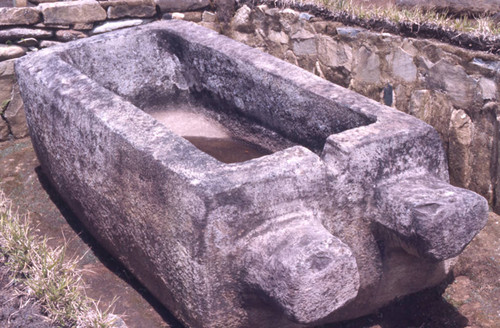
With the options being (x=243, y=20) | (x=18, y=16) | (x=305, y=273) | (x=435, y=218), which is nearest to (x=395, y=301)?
(x=435, y=218)

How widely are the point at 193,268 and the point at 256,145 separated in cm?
143

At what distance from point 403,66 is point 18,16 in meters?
2.65

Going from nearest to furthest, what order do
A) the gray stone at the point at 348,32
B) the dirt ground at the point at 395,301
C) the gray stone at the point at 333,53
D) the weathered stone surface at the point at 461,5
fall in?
1. the dirt ground at the point at 395,301
2. the weathered stone surface at the point at 461,5
3. the gray stone at the point at 348,32
4. the gray stone at the point at 333,53

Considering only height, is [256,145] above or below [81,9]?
below

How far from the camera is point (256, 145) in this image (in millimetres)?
3602

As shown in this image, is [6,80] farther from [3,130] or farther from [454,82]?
[454,82]

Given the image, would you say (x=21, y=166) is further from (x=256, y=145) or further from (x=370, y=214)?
(x=370, y=214)

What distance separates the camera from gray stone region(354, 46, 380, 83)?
3.85 metres

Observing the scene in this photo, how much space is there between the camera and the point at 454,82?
11.2 ft

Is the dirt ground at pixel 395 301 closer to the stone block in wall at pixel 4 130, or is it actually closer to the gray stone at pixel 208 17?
the stone block in wall at pixel 4 130

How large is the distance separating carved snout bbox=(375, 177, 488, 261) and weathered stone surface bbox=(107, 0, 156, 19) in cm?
293

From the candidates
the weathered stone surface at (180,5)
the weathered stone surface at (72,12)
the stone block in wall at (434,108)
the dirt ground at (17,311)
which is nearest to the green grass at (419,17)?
the stone block in wall at (434,108)

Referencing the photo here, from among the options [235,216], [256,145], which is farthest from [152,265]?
[256,145]

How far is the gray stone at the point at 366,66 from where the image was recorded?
12.6 ft
